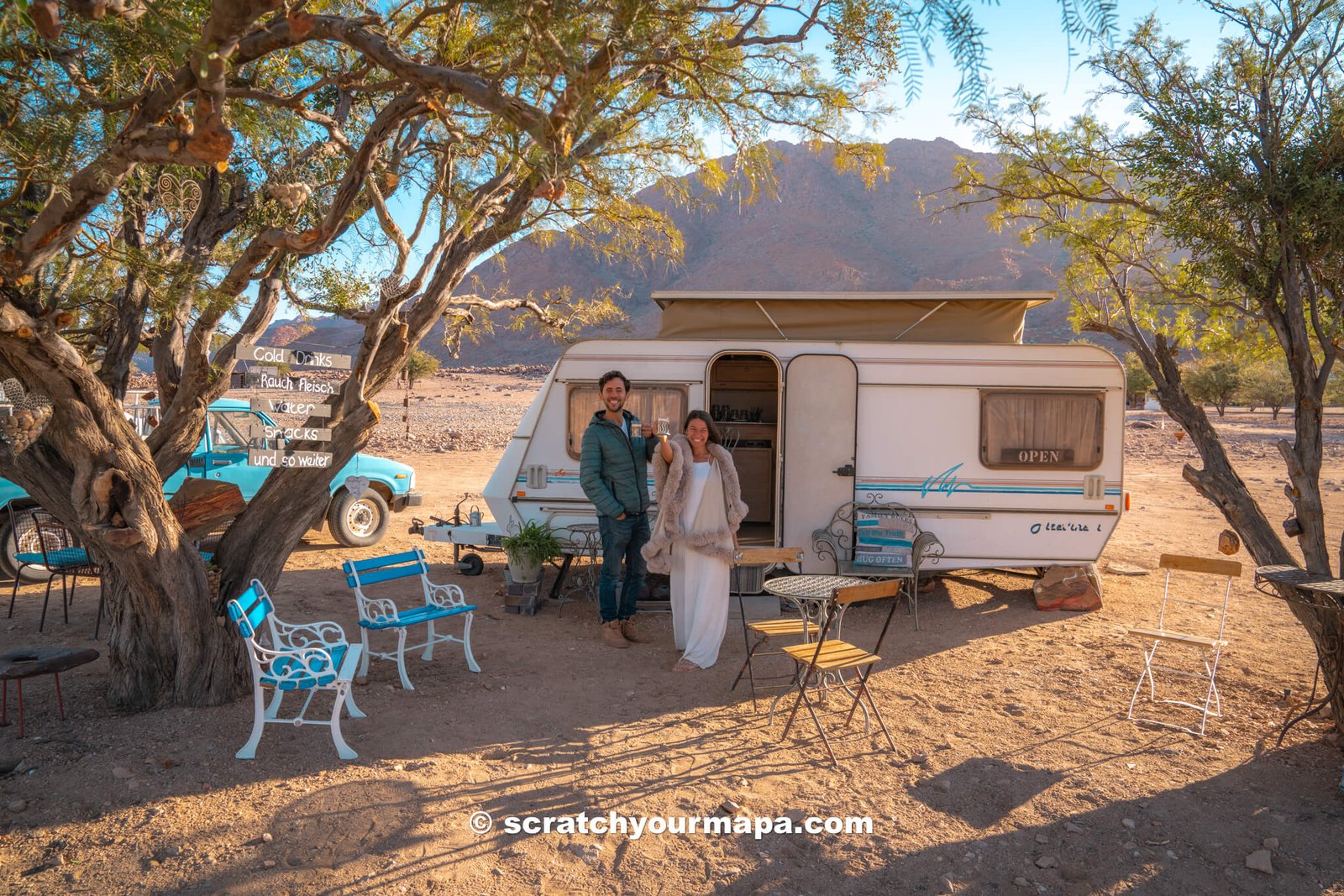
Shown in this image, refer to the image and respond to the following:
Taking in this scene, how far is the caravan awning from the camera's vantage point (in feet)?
26.1

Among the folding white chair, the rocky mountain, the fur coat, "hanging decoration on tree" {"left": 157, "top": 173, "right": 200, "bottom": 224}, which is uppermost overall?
the rocky mountain

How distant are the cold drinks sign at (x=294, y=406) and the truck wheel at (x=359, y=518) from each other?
491cm

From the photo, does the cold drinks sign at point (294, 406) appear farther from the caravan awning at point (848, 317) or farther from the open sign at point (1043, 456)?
the open sign at point (1043, 456)

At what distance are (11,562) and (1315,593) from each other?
33.1 feet

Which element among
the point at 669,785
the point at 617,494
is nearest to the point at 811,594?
the point at 669,785

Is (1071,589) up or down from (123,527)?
down

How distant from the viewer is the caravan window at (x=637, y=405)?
777 cm

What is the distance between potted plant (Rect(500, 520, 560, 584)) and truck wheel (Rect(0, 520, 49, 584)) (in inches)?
173

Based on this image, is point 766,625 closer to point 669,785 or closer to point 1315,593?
point 669,785

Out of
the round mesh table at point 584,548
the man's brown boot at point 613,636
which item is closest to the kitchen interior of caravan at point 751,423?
the round mesh table at point 584,548

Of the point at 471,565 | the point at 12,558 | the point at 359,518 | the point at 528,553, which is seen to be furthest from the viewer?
the point at 359,518

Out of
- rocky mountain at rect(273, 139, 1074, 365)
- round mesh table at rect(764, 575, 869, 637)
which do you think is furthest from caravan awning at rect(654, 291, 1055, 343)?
rocky mountain at rect(273, 139, 1074, 365)

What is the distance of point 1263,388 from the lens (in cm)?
3934

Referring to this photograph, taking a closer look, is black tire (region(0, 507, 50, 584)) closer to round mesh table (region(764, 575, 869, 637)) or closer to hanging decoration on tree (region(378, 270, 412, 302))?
hanging decoration on tree (region(378, 270, 412, 302))
